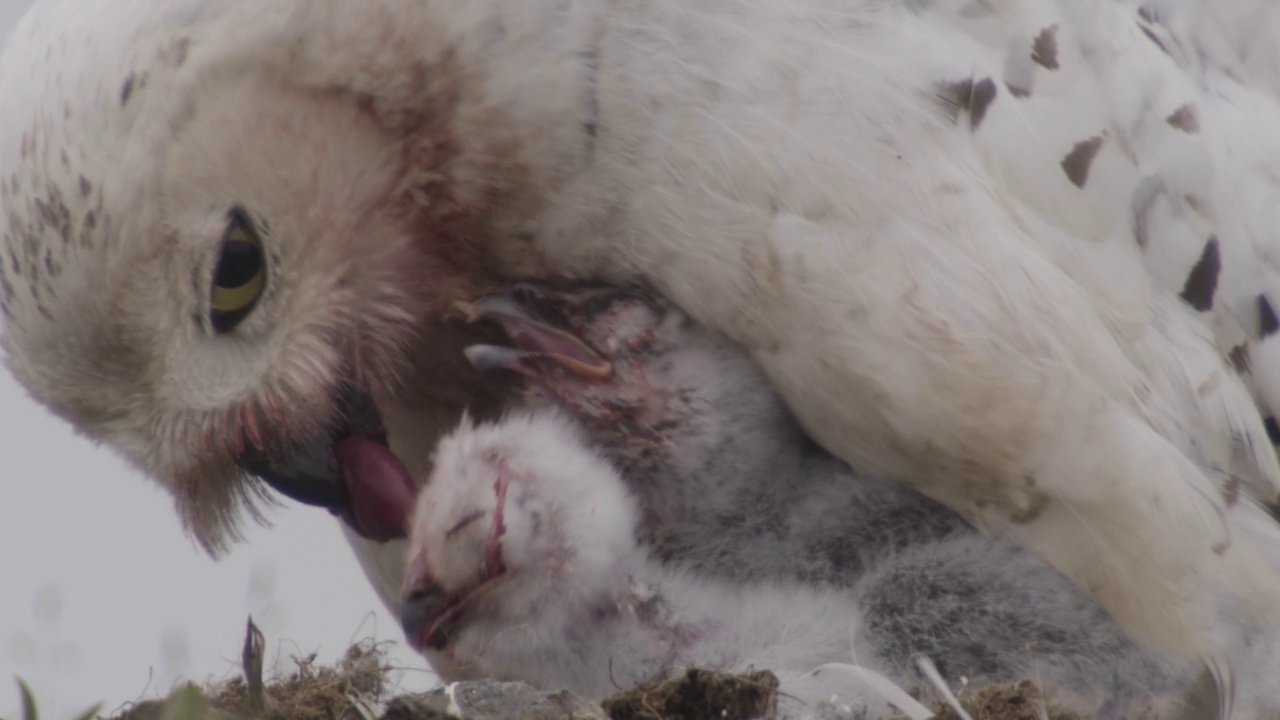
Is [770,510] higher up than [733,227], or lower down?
lower down

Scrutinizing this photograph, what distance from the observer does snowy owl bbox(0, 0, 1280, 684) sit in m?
2.79

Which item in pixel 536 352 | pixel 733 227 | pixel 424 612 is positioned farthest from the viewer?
pixel 536 352

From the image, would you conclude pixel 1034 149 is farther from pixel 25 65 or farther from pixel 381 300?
pixel 25 65

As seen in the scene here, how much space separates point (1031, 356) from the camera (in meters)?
2.78

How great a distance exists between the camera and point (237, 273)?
3.04 metres

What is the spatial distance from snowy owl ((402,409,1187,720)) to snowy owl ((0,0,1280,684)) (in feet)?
0.31

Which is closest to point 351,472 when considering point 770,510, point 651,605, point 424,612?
point 424,612

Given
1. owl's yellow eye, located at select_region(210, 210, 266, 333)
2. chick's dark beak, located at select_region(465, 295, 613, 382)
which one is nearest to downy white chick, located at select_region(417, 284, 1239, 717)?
chick's dark beak, located at select_region(465, 295, 613, 382)

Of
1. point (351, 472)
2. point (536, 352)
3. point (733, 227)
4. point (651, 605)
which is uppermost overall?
point (733, 227)

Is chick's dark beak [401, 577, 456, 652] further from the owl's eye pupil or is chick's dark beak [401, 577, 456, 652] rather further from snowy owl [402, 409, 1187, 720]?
the owl's eye pupil

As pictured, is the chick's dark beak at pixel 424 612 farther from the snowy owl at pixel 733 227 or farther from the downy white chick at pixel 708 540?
the snowy owl at pixel 733 227

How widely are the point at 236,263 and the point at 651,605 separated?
2.79ft

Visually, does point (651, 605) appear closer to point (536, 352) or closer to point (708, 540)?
point (708, 540)

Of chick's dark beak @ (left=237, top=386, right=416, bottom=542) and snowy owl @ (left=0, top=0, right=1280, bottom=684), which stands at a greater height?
snowy owl @ (left=0, top=0, right=1280, bottom=684)
